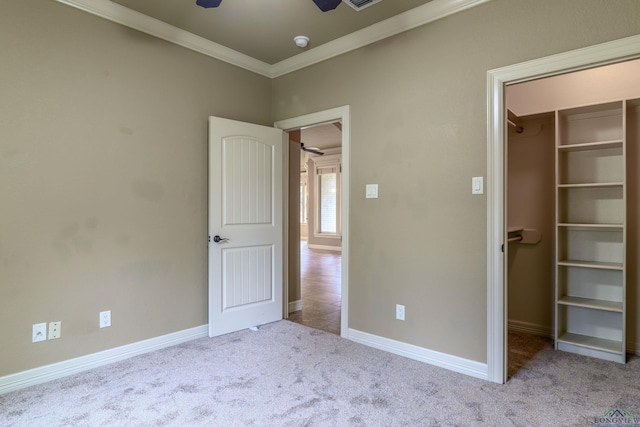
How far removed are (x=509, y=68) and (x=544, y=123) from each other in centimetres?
133

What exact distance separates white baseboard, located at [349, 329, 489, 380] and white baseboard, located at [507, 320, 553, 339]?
1312 mm

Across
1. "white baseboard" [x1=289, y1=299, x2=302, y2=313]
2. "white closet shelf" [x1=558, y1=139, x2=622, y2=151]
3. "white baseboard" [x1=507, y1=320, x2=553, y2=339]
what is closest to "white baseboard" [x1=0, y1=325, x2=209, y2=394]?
"white baseboard" [x1=289, y1=299, x2=302, y2=313]

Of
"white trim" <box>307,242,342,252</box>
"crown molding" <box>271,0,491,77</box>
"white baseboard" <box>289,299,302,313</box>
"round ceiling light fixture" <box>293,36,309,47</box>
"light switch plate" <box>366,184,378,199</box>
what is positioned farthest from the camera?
"white trim" <box>307,242,342,252</box>

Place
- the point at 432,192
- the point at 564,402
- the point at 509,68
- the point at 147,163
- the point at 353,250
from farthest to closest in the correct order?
the point at 353,250
the point at 147,163
the point at 432,192
the point at 509,68
the point at 564,402

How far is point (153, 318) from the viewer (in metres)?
3.00

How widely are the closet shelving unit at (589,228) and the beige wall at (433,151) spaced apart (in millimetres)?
1060

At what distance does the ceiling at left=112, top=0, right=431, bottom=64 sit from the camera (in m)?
2.68

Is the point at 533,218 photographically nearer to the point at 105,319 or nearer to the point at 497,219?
the point at 497,219

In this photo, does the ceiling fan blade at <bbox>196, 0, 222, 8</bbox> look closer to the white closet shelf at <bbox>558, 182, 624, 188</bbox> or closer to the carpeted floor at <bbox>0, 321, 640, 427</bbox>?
the carpeted floor at <bbox>0, 321, 640, 427</bbox>

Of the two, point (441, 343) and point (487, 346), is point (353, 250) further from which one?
point (487, 346)

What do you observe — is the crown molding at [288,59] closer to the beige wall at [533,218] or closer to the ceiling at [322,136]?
the beige wall at [533,218]

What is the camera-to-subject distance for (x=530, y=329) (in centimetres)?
346

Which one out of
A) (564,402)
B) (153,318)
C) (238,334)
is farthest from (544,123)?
(153,318)

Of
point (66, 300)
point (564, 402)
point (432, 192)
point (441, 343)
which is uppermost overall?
point (432, 192)
